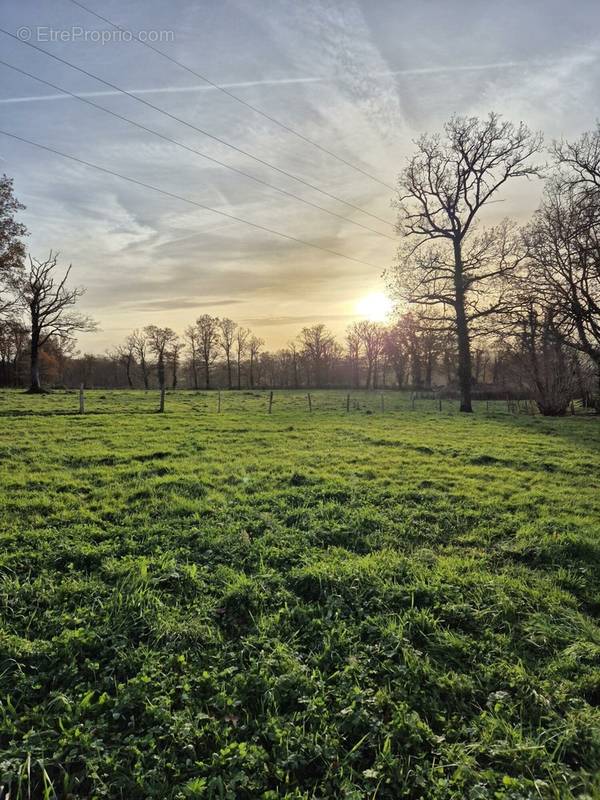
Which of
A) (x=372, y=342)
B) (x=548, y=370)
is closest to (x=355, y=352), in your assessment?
(x=372, y=342)

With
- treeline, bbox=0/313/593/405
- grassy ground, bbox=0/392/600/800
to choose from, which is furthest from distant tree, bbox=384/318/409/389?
grassy ground, bbox=0/392/600/800

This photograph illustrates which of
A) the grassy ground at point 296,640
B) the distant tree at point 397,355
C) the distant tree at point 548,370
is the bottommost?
the grassy ground at point 296,640

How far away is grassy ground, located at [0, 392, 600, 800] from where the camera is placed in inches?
102

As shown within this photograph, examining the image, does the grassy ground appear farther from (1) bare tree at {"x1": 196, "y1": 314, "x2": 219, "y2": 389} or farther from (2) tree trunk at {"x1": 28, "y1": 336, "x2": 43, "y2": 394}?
(1) bare tree at {"x1": 196, "y1": 314, "x2": 219, "y2": 389}

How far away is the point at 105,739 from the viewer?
2734mm

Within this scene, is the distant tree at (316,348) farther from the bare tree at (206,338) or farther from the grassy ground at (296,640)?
the grassy ground at (296,640)

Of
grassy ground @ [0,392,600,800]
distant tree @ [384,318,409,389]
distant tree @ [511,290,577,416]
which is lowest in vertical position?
grassy ground @ [0,392,600,800]

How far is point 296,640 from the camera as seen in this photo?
374 centimetres

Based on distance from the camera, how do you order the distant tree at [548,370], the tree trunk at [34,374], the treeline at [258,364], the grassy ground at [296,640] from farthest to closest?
the treeline at [258,364] → the tree trunk at [34,374] → the distant tree at [548,370] → the grassy ground at [296,640]

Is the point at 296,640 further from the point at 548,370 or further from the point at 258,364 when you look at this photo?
the point at 258,364

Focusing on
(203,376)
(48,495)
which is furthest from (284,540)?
(203,376)

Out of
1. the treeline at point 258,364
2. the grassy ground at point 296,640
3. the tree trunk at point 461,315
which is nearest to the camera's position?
the grassy ground at point 296,640

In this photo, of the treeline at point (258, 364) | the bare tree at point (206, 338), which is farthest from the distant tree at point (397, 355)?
the bare tree at point (206, 338)

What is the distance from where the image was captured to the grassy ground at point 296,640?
8.50 feet
